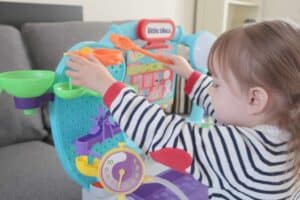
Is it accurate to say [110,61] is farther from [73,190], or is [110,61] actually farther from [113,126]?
[73,190]

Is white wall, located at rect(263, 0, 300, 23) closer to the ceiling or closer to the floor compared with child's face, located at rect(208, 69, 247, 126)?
closer to the floor

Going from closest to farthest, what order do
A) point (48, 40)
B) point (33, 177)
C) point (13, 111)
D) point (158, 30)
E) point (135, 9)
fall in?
point (158, 30) < point (33, 177) < point (13, 111) < point (48, 40) < point (135, 9)

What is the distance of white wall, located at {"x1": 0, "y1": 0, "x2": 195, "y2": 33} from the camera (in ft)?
5.22

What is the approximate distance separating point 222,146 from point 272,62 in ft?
0.47

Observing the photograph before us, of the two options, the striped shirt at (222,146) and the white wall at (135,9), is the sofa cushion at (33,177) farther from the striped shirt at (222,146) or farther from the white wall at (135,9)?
the white wall at (135,9)

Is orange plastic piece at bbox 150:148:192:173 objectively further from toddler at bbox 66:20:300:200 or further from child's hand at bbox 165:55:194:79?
child's hand at bbox 165:55:194:79

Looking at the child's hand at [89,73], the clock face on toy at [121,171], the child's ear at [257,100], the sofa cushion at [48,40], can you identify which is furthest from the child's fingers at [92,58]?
the sofa cushion at [48,40]

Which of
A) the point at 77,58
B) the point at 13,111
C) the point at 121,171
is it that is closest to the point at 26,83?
the point at 77,58

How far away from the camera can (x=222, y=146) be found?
55 centimetres

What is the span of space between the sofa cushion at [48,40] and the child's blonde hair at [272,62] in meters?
0.76

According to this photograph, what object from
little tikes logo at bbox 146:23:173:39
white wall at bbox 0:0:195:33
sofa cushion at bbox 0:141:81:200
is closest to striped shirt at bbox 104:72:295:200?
little tikes logo at bbox 146:23:173:39

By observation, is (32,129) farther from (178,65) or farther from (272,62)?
(272,62)

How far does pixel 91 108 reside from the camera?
0.64 metres

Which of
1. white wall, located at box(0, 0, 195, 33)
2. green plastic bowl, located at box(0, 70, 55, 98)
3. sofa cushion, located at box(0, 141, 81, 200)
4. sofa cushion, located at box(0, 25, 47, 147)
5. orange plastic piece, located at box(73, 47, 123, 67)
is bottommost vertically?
sofa cushion, located at box(0, 141, 81, 200)
